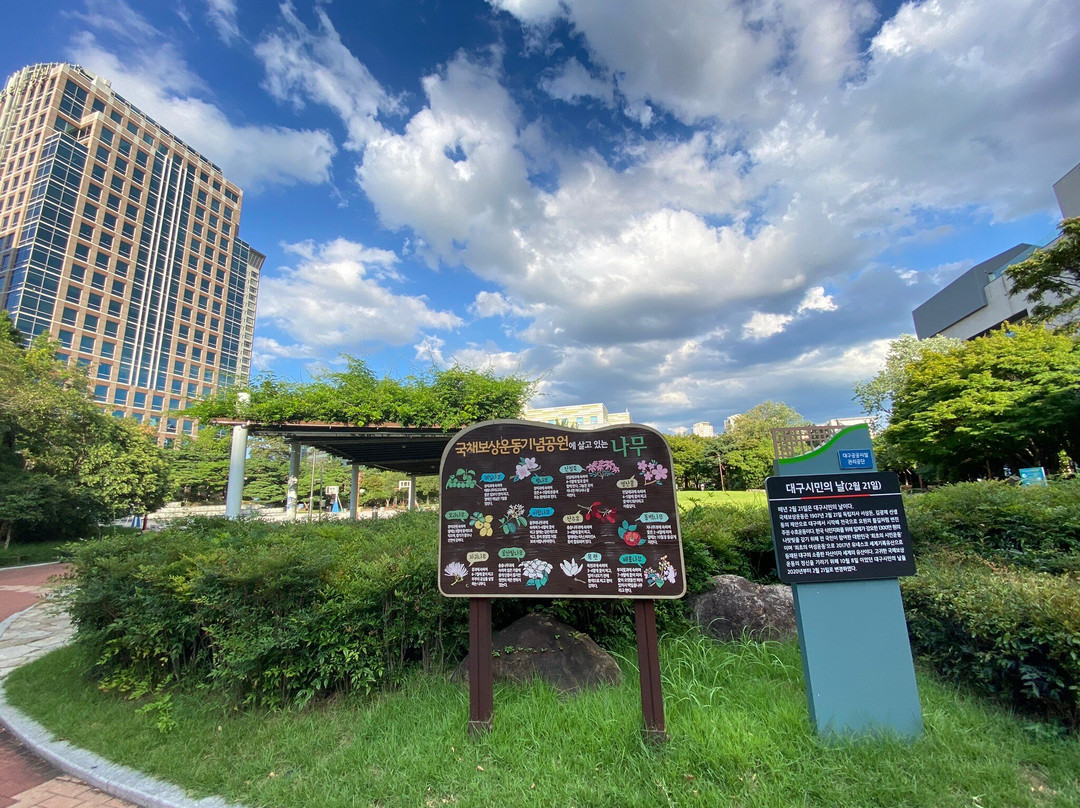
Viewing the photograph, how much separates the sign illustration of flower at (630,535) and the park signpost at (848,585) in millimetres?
925

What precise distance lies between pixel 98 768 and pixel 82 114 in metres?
80.6

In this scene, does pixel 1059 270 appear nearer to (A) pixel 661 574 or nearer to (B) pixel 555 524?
(A) pixel 661 574

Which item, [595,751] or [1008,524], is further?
[1008,524]

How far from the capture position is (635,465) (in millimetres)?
3430

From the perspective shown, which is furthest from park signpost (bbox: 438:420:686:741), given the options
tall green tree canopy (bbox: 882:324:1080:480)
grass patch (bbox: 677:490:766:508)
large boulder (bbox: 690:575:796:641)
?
tall green tree canopy (bbox: 882:324:1080:480)

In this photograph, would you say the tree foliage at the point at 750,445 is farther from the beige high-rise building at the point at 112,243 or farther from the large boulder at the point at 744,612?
the beige high-rise building at the point at 112,243

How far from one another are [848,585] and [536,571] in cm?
210

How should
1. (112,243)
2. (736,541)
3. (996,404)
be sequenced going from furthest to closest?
(112,243)
(996,404)
(736,541)

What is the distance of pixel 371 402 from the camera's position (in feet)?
32.1

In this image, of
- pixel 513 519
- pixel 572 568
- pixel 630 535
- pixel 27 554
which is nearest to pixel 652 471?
pixel 630 535

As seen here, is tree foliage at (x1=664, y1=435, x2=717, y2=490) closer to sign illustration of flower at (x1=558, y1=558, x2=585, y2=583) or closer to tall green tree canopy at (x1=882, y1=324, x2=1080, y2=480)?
tall green tree canopy at (x1=882, y1=324, x2=1080, y2=480)

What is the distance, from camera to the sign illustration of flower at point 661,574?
3.21 meters

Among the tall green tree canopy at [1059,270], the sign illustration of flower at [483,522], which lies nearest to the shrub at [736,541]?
the sign illustration of flower at [483,522]

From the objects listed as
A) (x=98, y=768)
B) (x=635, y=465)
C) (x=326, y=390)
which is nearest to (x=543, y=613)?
(x=635, y=465)
